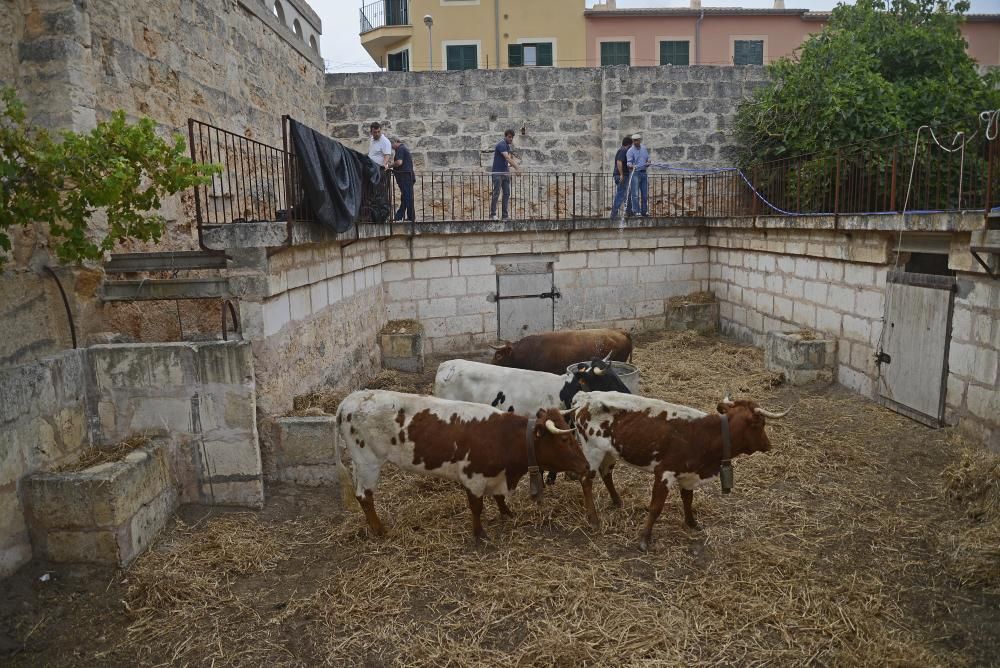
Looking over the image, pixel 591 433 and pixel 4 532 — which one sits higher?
pixel 591 433

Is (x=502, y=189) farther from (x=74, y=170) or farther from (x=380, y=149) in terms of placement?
(x=74, y=170)

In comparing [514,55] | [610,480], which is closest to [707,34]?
[514,55]

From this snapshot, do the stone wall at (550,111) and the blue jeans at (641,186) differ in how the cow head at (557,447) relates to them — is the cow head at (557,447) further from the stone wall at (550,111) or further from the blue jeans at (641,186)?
the stone wall at (550,111)

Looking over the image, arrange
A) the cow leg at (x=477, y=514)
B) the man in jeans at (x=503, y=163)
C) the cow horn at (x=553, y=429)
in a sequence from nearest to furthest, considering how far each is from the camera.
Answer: the cow horn at (x=553, y=429) < the cow leg at (x=477, y=514) < the man in jeans at (x=503, y=163)

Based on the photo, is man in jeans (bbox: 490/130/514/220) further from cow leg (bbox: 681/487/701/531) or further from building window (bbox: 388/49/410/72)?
building window (bbox: 388/49/410/72)

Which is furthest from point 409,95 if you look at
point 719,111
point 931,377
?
point 931,377

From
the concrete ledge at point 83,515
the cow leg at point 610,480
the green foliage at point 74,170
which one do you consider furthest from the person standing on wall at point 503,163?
the concrete ledge at point 83,515

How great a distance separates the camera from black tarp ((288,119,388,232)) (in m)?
6.38

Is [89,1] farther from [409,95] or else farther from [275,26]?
[409,95]

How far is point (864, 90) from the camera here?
12242mm

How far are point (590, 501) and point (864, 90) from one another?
10555 millimetres

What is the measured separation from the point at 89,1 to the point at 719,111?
43.2 feet

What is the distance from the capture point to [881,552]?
511 cm

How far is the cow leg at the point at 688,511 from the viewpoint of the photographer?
5266 millimetres
